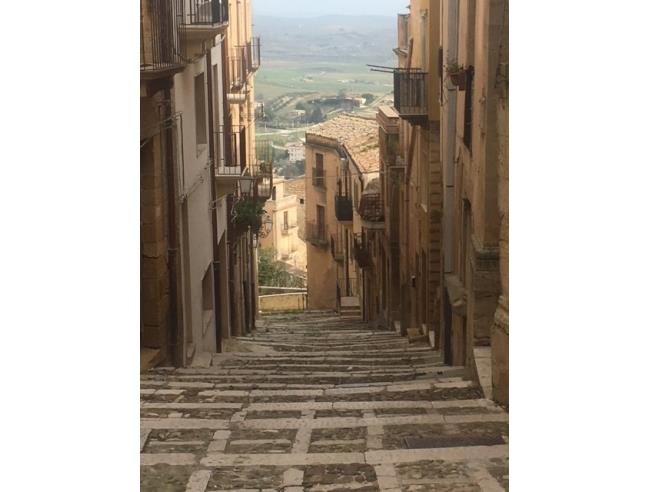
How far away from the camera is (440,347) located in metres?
13.9

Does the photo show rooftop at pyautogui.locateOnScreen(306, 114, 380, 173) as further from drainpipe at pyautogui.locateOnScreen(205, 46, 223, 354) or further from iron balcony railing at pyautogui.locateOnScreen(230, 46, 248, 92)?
drainpipe at pyautogui.locateOnScreen(205, 46, 223, 354)

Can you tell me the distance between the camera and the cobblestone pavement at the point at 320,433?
6086 mm

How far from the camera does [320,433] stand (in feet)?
23.6

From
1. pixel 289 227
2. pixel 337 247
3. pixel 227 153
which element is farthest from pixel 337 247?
pixel 227 153

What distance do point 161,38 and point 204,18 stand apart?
6.75ft

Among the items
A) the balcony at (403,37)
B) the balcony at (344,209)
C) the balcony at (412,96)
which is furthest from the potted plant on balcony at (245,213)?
the balcony at (344,209)

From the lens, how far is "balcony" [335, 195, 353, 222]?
31.2m

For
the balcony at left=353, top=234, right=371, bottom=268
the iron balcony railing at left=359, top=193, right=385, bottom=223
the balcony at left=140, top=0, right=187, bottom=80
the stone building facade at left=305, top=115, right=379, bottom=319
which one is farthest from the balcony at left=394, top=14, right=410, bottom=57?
the balcony at left=140, top=0, right=187, bottom=80

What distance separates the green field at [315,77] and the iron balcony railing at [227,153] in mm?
2020

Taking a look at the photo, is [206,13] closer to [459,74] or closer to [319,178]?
[459,74]

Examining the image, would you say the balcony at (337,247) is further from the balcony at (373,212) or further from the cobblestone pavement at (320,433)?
the cobblestone pavement at (320,433)

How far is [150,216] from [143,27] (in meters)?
2.01
